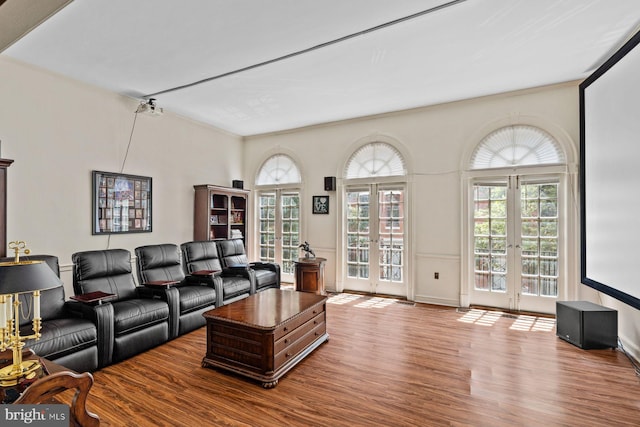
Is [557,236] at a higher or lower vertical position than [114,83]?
lower

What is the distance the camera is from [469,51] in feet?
10.7

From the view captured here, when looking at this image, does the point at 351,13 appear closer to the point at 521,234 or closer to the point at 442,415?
the point at 442,415

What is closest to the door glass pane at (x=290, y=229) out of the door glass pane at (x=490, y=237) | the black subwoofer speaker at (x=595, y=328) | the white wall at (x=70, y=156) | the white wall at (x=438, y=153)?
the white wall at (x=438, y=153)

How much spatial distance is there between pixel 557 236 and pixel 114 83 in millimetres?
6205

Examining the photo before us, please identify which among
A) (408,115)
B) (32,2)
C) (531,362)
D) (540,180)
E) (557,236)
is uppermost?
(408,115)

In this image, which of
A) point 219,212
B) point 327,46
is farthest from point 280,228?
point 327,46

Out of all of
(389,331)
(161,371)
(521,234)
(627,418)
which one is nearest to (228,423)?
(161,371)

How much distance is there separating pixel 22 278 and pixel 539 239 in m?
5.21

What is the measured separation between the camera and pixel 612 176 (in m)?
2.77

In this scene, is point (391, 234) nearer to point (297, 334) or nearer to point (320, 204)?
point (320, 204)

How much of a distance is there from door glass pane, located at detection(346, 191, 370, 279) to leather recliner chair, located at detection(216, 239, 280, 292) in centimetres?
136

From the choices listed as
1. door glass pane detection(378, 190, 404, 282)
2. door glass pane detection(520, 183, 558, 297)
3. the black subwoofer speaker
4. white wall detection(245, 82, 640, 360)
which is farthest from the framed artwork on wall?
the black subwoofer speaker

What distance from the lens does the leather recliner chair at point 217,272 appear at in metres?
4.05

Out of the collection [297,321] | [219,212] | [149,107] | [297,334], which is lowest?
[297,334]
